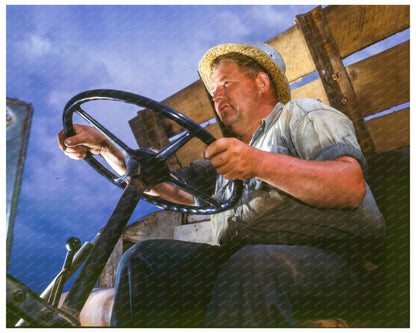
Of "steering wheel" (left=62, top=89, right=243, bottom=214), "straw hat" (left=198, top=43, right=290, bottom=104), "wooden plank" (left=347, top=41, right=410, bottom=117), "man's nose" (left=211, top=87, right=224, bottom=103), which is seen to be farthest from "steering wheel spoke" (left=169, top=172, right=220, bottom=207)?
"wooden plank" (left=347, top=41, right=410, bottom=117)

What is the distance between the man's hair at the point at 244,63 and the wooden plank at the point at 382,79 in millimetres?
819

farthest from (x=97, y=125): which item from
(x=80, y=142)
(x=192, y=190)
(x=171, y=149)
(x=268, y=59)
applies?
(x=268, y=59)

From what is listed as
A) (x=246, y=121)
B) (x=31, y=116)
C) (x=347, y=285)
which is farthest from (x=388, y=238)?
(x=31, y=116)

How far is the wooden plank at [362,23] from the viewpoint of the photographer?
2279 mm

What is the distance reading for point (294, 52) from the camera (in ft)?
8.79

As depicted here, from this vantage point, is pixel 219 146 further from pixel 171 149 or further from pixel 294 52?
pixel 294 52

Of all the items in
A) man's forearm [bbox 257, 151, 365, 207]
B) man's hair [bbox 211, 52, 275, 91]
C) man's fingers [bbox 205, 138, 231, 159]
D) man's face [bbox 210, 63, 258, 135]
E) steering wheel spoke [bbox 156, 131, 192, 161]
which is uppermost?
man's hair [bbox 211, 52, 275, 91]

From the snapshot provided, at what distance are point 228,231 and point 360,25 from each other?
2186 millimetres

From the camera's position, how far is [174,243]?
164 centimetres

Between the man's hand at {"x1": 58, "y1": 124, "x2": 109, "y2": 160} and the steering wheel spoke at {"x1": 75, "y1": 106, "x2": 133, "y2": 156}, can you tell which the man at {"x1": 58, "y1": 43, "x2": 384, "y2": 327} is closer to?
the man's hand at {"x1": 58, "y1": 124, "x2": 109, "y2": 160}

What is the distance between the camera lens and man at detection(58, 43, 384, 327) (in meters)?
1.02

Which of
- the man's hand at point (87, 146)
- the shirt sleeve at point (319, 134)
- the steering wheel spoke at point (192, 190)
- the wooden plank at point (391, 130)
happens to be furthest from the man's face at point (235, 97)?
the wooden plank at point (391, 130)

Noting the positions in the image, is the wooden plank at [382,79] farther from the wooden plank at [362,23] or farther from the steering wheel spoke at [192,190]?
the steering wheel spoke at [192,190]
